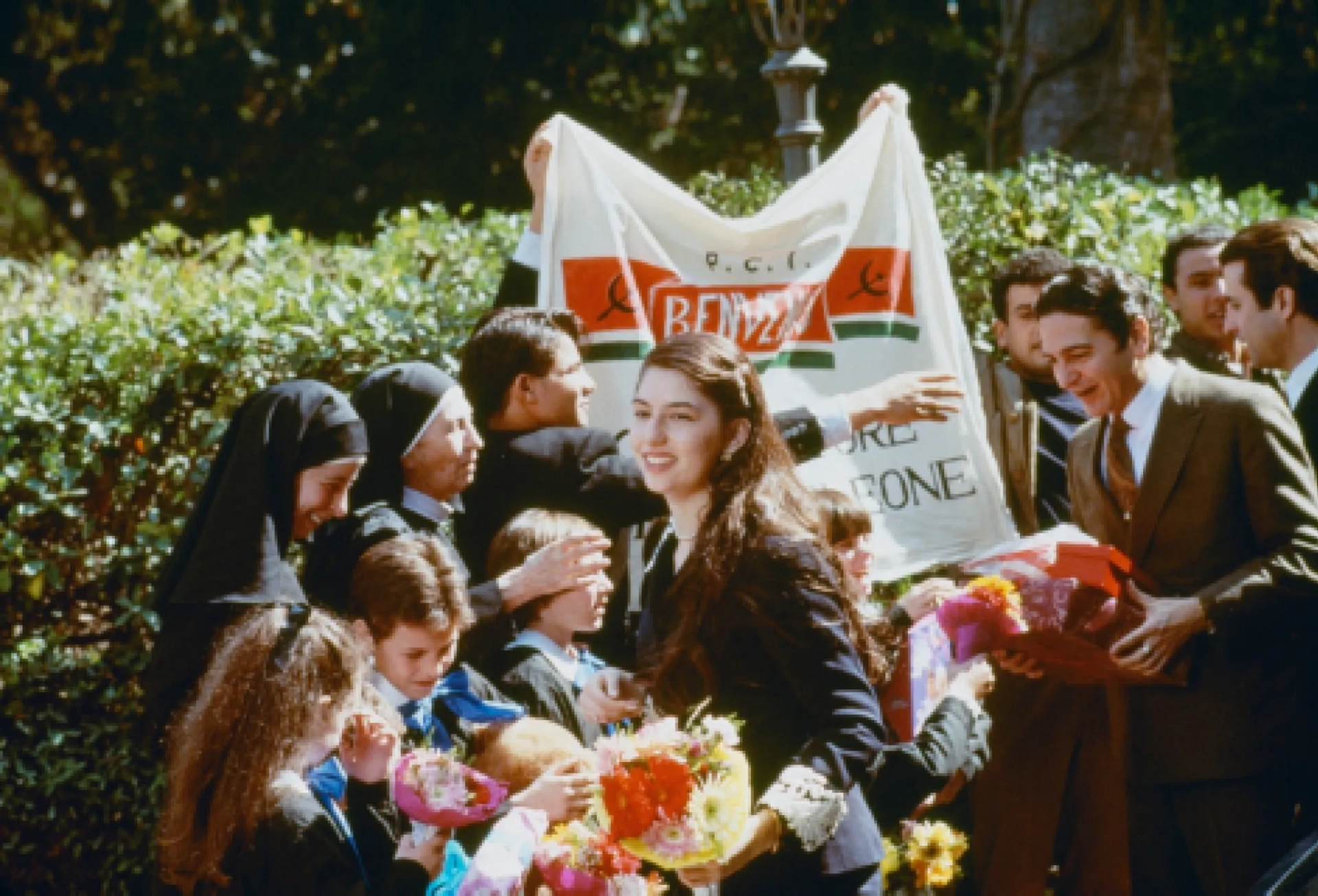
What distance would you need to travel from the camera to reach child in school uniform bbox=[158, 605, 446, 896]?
360 centimetres

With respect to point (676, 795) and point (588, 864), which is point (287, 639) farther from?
point (676, 795)

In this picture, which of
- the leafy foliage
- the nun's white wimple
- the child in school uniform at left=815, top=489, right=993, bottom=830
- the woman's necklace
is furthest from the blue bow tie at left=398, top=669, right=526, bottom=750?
the leafy foliage

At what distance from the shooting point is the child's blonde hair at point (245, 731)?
363cm

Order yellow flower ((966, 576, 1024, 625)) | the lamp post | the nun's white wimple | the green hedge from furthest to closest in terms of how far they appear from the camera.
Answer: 1. the lamp post
2. the green hedge
3. the nun's white wimple
4. yellow flower ((966, 576, 1024, 625))

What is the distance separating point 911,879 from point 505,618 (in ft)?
5.34

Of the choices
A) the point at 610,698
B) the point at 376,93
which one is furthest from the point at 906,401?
the point at 376,93

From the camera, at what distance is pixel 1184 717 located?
4680 mm

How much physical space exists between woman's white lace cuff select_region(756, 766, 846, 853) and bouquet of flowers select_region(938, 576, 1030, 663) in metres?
1.09

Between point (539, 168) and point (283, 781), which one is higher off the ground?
point (539, 168)

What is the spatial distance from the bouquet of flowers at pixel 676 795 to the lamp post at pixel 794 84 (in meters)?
3.65

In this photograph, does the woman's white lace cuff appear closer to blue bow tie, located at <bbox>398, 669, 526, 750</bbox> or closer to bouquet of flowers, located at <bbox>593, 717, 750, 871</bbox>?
bouquet of flowers, located at <bbox>593, 717, 750, 871</bbox>

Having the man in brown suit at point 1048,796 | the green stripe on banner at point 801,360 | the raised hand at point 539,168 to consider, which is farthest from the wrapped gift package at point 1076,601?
the raised hand at point 539,168

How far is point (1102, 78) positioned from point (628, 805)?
9.58m

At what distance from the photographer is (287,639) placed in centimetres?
381
